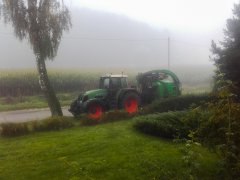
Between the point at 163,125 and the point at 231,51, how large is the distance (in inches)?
177

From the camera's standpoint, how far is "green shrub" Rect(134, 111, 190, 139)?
10922mm

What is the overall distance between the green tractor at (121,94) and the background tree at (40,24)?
5.11ft

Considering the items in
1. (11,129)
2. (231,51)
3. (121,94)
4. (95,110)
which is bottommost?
(11,129)

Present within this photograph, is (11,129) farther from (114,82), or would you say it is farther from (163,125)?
(114,82)

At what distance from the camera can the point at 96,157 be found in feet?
29.6

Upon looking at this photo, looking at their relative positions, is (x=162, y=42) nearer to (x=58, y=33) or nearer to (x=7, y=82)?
(x=7, y=82)

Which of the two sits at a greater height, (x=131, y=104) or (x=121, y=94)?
(x=121, y=94)

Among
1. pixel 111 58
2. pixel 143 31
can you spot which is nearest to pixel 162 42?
pixel 143 31

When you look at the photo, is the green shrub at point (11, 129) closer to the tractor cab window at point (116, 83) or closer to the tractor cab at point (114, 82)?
the tractor cab at point (114, 82)

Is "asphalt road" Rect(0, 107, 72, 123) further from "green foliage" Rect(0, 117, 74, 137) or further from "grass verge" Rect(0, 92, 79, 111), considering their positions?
"green foliage" Rect(0, 117, 74, 137)

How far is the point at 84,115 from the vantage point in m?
14.5

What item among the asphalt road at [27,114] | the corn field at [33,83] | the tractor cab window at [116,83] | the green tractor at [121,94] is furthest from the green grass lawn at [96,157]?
the corn field at [33,83]

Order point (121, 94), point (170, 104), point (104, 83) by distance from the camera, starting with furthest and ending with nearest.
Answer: point (104, 83) → point (121, 94) → point (170, 104)

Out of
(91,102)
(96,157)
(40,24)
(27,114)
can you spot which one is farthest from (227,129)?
(27,114)
